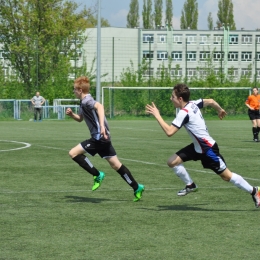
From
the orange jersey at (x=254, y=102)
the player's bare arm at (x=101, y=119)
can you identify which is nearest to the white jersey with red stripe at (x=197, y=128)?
the player's bare arm at (x=101, y=119)

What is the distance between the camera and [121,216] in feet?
29.6

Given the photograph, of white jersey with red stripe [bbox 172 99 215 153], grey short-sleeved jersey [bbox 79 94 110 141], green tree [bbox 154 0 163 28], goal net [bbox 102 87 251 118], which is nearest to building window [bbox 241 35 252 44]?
green tree [bbox 154 0 163 28]

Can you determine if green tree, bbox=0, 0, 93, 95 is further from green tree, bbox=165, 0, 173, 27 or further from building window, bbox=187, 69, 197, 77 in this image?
green tree, bbox=165, 0, 173, 27

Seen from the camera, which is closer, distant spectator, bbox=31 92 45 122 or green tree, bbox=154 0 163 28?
distant spectator, bbox=31 92 45 122

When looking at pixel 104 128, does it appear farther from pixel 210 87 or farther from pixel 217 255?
pixel 210 87

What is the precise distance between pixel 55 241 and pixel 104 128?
332 cm

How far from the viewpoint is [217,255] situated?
21.9 feet

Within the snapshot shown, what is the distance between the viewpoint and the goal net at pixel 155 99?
49219mm

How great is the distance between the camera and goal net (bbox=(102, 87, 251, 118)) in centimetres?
4922

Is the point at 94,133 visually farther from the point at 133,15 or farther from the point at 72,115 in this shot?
the point at 133,15

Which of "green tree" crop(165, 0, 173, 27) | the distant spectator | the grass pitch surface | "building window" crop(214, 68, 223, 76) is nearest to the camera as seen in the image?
the grass pitch surface

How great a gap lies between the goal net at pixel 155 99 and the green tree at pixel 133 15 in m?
80.0

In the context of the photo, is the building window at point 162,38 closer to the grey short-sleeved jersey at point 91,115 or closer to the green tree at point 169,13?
the green tree at point 169,13

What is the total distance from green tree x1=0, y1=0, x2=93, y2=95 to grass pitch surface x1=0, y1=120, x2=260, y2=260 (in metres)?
35.5
